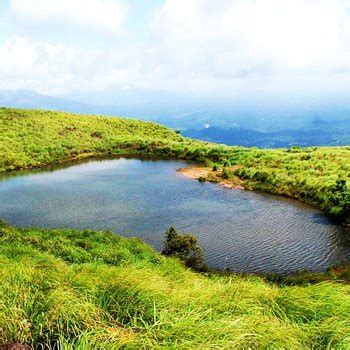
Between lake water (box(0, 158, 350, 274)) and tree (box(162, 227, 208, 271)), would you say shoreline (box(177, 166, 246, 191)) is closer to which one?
lake water (box(0, 158, 350, 274))

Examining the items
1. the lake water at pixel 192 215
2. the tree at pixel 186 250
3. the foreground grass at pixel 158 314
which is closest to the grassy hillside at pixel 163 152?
the lake water at pixel 192 215

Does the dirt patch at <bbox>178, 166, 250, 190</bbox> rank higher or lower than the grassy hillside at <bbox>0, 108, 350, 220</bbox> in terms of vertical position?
lower

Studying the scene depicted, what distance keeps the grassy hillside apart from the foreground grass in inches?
908

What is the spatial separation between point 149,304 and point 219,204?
2565 cm

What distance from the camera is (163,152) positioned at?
5531cm

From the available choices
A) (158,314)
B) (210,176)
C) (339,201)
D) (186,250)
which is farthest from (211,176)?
(158,314)

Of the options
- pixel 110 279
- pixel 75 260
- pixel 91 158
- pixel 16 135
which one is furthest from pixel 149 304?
pixel 16 135

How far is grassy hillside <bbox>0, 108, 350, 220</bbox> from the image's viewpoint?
3428 cm

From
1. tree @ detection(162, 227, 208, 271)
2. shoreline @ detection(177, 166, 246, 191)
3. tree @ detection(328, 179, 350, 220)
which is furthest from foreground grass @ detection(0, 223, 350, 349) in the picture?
shoreline @ detection(177, 166, 246, 191)

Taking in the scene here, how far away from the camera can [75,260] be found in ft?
51.9

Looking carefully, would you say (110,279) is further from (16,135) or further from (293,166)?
(16,135)

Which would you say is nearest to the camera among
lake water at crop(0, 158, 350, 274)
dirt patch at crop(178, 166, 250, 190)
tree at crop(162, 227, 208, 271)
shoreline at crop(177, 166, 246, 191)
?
tree at crop(162, 227, 208, 271)

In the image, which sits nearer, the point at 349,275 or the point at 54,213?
the point at 349,275

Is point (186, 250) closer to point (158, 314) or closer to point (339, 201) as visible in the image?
point (339, 201)
